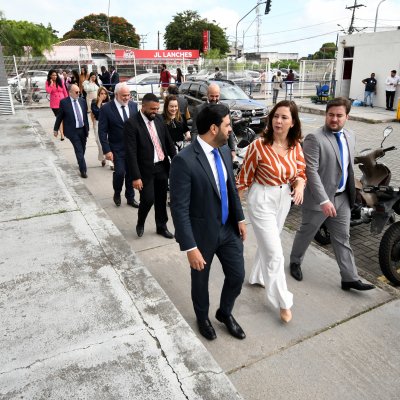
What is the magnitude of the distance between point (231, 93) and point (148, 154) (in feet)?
27.6

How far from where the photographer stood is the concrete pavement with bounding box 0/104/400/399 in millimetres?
2027

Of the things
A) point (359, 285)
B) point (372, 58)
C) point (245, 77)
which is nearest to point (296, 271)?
point (359, 285)

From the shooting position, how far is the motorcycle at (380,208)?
3.36 m

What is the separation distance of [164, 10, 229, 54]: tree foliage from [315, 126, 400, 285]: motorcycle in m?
57.3

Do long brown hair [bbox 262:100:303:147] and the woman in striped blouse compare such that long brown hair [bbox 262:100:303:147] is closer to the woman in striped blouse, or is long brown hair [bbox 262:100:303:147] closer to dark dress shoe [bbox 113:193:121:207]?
the woman in striped blouse

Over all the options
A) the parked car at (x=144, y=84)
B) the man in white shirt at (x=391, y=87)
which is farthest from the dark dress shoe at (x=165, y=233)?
the parked car at (x=144, y=84)

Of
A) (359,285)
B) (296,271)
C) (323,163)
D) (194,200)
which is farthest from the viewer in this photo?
(296,271)

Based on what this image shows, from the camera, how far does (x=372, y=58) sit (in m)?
16.4

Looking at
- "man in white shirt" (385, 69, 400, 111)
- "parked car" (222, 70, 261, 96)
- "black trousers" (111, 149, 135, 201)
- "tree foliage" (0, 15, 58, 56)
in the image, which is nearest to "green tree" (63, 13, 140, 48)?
"parked car" (222, 70, 261, 96)

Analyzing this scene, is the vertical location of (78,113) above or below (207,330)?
above

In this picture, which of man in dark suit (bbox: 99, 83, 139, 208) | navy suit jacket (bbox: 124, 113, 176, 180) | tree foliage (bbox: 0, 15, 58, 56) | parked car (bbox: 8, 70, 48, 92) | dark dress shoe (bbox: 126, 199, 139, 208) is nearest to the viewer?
navy suit jacket (bbox: 124, 113, 176, 180)

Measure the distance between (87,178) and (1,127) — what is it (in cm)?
546

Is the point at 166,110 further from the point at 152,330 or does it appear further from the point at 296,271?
the point at 152,330

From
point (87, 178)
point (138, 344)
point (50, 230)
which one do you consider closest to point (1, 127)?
point (87, 178)
